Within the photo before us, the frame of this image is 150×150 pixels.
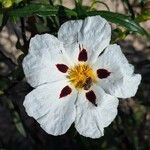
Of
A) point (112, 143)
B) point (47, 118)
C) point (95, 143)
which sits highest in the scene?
point (47, 118)

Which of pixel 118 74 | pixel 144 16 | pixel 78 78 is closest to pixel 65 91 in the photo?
pixel 78 78

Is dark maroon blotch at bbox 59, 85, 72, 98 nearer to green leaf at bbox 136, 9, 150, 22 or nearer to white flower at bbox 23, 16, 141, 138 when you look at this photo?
white flower at bbox 23, 16, 141, 138

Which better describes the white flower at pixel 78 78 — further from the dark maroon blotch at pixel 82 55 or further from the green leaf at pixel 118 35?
the green leaf at pixel 118 35

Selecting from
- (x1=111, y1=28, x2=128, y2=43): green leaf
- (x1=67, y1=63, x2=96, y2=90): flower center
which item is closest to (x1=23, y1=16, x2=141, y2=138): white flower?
(x1=67, y1=63, x2=96, y2=90): flower center

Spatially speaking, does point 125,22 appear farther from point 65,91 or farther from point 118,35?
point 65,91

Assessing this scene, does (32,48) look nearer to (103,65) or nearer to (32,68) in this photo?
(32,68)

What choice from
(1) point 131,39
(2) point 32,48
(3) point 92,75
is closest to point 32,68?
(2) point 32,48
